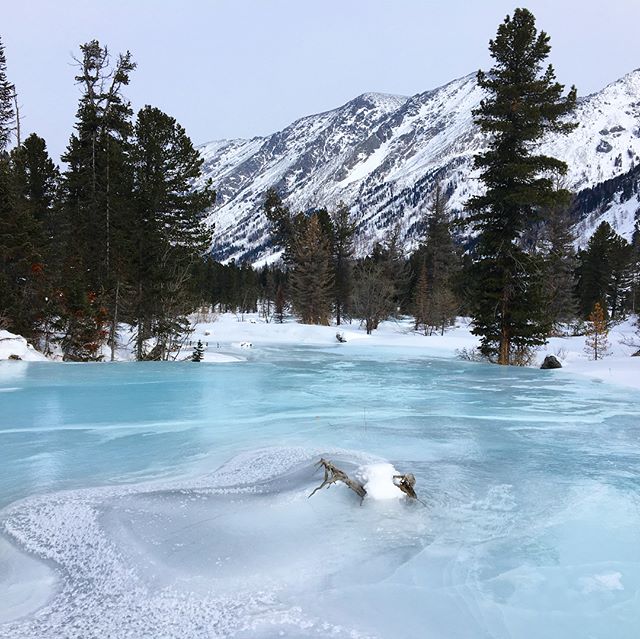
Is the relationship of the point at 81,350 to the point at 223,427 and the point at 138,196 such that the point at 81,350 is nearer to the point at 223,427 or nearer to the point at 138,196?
the point at 138,196

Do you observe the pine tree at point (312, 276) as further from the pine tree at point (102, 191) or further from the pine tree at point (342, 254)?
the pine tree at point (102, 191)

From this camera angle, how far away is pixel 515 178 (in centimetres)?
1622

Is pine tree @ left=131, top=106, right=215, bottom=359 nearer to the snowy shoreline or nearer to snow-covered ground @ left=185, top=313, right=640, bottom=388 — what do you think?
the snowy shoreline

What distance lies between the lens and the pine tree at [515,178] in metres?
16.1

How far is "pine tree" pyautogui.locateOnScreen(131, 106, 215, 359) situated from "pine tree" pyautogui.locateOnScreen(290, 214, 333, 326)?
878 inches

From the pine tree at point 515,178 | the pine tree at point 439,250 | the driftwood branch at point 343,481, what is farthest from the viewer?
the pine tree at point 439,250

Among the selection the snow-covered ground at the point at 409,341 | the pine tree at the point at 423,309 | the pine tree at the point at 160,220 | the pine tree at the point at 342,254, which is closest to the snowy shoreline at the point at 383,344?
the snow-covered ground at the point at 409,341

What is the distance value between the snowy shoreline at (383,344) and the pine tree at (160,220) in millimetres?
2178

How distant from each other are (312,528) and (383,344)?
27.4m

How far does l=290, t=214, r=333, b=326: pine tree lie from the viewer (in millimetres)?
45531

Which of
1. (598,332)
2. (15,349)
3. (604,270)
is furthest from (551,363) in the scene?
(604,270)

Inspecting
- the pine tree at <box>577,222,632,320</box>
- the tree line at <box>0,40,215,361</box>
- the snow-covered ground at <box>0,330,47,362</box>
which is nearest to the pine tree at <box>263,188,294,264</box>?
the tree line at <box>0,40,215,361</box>

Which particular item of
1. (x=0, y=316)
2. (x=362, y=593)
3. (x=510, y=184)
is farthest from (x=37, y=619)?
(x=0, y=316)

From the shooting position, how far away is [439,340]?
3106 cm
